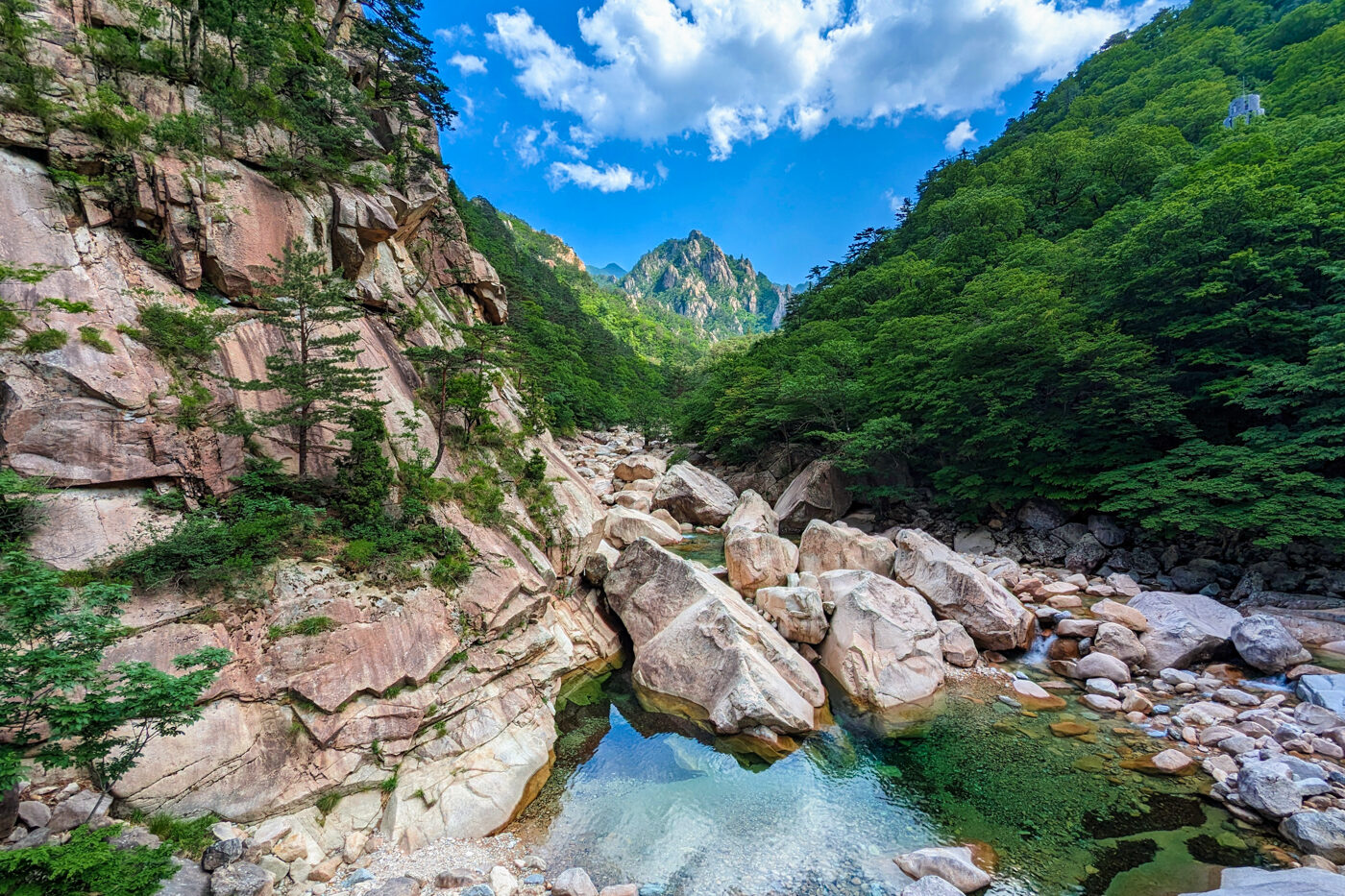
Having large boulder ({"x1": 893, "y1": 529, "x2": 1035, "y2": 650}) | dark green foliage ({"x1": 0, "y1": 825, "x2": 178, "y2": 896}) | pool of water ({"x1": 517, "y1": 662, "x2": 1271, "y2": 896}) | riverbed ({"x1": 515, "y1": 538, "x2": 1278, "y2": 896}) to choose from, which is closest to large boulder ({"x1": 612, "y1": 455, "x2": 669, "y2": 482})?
large boulder ({"x1": 893, "y1": 529, "x2": 1035, "y2": 650})

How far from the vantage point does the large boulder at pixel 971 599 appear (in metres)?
12.4

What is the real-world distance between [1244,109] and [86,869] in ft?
182

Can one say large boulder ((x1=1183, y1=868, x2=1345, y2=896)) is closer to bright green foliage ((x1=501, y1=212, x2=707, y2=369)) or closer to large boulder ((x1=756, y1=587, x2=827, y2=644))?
large boulder ((x1=756, y1=587, x2=827, y2=644))

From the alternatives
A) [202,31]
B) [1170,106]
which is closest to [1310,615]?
[202,31]

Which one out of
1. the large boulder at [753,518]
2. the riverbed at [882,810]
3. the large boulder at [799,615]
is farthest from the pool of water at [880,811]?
the large boulder at [753,518]

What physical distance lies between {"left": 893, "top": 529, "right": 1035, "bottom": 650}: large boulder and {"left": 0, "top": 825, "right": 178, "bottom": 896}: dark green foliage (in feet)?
50.2

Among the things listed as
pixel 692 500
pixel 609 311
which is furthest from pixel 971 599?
pixel 609 311

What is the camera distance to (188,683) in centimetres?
547

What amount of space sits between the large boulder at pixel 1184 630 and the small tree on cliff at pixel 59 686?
58.2 ft

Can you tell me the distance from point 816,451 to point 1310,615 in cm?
1952

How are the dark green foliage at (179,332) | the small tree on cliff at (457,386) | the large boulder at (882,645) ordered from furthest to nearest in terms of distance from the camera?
the small tree on cliff at (457,386) < the large boulder at (882,645) < the dark green foliage at (179,332)

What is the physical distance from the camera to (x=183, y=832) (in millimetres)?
6035

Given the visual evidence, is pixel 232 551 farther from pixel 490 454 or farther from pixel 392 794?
pixel 490 454

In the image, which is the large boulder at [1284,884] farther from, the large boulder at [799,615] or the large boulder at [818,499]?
the large boulder at [818,499]
